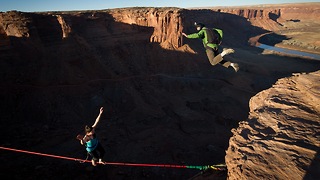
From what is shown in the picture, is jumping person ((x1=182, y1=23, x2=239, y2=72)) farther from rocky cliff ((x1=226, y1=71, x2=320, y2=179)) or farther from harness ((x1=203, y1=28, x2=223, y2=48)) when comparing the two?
rocky cliff ((x1=226, y1=71, x2=320, y2=179))

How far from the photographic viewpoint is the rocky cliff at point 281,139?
18.5 ft

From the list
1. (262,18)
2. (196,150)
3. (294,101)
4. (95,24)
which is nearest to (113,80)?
(95,24)

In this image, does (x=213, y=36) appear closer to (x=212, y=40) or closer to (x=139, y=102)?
(x=212, y=40)

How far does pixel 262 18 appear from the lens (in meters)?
90.1

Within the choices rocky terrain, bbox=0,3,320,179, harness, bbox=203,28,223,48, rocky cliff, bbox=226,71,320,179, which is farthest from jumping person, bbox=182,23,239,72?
rocky cliff, bbox=226,71,320,179

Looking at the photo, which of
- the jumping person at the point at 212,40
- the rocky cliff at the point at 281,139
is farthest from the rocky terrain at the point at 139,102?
the jumping person at the point at 212,40

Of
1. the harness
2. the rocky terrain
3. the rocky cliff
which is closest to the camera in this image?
the rocky cliff

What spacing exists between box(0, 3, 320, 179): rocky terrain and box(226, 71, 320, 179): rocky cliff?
0.10ft

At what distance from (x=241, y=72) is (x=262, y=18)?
68690 mm

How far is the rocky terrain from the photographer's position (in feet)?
24.0

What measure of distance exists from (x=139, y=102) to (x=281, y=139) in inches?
718

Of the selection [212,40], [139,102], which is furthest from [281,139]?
[139,102]

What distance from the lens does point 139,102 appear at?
23.9 m

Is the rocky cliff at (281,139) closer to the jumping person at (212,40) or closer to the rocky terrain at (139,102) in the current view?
the rocky terrain at (139,102)
